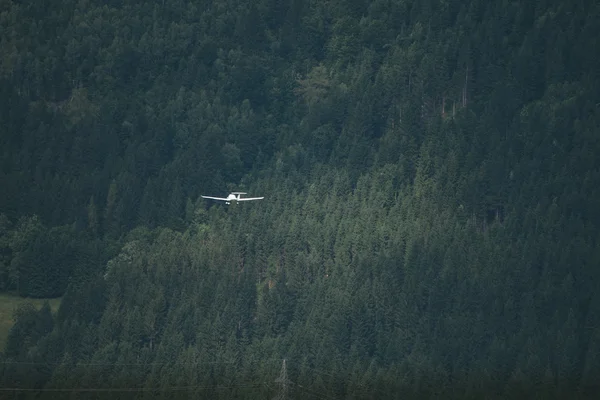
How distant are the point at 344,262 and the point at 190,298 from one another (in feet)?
47.2

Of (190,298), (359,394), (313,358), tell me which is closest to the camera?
→ (359,394)

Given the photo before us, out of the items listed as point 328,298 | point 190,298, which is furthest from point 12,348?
point 328,298

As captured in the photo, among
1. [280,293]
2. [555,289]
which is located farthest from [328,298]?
[555,289]

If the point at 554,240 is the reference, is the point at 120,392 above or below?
below

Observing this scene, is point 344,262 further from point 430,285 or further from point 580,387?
point 580,387

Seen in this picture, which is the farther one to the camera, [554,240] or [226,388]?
[554,240]

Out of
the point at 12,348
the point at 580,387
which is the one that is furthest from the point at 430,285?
the point at 12,348

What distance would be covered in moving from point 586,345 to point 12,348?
5164cm

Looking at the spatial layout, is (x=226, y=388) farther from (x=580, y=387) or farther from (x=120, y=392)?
(x=580, y=387)

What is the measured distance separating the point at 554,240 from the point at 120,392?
4485cm

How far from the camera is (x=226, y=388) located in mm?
174625

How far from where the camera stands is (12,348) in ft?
649

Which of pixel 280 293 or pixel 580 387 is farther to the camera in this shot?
pixel 280 293

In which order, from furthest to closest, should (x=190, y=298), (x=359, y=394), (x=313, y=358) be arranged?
1. (x=190, y=298)
2. (x=313, y=358)
3. (x=359, y=394)
